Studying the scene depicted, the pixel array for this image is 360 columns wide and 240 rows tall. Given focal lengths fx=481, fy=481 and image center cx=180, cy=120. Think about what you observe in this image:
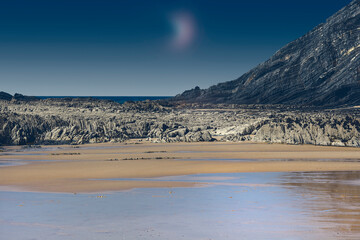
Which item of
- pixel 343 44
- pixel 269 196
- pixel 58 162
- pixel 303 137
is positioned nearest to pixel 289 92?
pixel 343 44

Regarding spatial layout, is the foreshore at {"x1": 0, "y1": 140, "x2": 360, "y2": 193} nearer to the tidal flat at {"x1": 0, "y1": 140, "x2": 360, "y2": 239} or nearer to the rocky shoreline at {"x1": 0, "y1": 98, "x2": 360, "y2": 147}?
the tidal flat at {"x1": 0, "y1": 140, "x2": 360, "y2": 239}

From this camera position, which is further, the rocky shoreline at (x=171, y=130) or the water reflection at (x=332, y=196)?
the rocky shoreline at (x=171, y=130)

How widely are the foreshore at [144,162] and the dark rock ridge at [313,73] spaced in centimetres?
6672

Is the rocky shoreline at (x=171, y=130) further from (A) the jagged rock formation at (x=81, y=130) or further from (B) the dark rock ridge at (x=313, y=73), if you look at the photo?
(B) the dark rock ridge at (x=313, y=73)

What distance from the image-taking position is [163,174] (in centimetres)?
2567

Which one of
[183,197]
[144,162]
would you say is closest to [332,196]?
[183,197]

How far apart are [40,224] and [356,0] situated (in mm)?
127748

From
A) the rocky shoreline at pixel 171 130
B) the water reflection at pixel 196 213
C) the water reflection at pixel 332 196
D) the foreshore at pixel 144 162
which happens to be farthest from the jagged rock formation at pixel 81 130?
the water reflection at pixel 196 213

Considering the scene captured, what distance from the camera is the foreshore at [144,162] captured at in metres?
22.5

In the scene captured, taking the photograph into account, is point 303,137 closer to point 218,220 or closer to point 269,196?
point 269,196

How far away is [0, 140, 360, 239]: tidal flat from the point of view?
13.0 meters

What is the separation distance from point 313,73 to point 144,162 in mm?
97049

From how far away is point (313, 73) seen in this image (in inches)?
4747

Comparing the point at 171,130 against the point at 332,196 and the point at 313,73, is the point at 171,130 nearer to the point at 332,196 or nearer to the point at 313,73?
the point at 332,196
